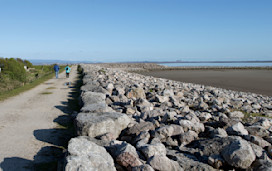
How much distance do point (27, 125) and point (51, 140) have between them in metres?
1.39

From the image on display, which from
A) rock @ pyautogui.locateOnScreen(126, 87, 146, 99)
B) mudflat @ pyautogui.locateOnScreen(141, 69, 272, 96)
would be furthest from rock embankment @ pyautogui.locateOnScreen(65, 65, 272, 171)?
mudflat @ pyautogui.locateOnScreen(141, 69, 272, 96)

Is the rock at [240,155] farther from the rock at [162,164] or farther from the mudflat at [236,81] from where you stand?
the mudflat at [236,81]

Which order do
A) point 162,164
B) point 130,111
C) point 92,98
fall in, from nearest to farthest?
point 162,164
point 130,111
point 92,98

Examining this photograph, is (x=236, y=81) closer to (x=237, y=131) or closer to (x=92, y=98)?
(x=92, y=98)

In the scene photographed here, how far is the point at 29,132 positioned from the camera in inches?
209

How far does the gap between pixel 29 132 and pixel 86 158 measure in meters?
2.83

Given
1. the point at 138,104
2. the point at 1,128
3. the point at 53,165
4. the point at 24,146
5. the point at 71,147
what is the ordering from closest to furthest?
the point at 71,147, the point at 53,165, the point at 24,146, the point at 1,128, the point at 138,104

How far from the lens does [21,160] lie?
3.86 m

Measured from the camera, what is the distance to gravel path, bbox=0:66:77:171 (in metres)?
3.97

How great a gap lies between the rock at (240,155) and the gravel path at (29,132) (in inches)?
114

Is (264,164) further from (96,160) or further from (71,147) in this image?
(71,147)

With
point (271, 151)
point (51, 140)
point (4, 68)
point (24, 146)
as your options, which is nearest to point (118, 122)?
point (51, 140)

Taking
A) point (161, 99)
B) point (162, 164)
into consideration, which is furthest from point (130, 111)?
point (162, 164)

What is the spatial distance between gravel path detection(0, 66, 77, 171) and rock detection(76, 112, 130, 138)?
1.99 feet
